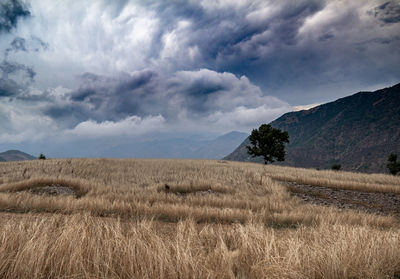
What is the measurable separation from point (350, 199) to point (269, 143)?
105 feet

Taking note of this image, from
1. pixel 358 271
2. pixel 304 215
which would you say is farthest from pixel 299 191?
pixel 358 271

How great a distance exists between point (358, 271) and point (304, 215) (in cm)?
705

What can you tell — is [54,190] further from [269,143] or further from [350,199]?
[269,143]

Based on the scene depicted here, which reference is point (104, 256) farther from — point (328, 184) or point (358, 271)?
point (328, 184)

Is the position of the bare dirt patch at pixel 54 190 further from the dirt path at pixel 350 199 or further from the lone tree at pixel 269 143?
the lone tree at pixel 269 143

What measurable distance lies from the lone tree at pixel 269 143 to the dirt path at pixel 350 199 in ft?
95.5

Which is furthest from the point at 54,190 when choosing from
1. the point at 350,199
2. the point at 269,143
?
the point at 269,143

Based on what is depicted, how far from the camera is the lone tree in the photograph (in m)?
45.3

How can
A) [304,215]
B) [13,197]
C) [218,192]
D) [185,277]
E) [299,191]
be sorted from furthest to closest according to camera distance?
[299,191]
[218,192]
[13,197]
[304,215]
[185,277]

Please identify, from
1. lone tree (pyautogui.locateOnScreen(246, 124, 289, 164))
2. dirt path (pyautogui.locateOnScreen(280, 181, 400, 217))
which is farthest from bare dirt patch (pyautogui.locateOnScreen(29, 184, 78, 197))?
lone tree (pyautogui.locateOnScreen(246, 124, 289, 164))

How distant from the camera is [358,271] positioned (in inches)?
103

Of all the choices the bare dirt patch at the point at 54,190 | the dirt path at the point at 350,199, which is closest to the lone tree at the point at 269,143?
the dirt path at the point at 350,199

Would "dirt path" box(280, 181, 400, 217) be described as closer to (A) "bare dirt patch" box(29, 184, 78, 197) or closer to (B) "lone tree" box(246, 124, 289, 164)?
(A) "bare dirt patch" box(29, 184, 78, 197)

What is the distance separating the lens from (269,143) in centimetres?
4588
